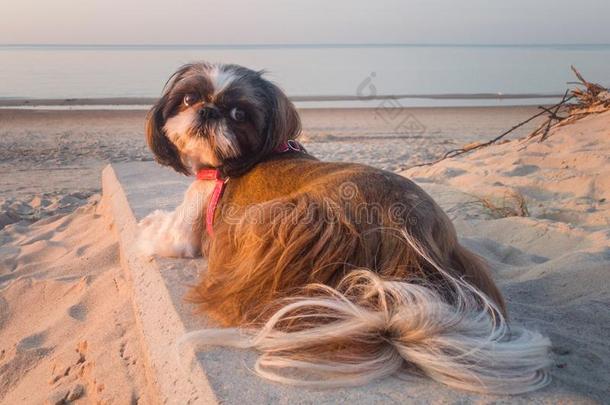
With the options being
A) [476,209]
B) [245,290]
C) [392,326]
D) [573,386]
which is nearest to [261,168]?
[245,290]

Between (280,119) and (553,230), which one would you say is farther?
(553,230)

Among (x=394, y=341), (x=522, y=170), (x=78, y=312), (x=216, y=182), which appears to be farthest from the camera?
(x=522, y=170)

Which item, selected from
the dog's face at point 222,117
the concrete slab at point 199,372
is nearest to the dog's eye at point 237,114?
the dog's face at point 222,117

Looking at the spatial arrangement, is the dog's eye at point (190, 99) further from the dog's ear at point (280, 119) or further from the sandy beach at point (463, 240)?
the sandy beach at point (463, 240)

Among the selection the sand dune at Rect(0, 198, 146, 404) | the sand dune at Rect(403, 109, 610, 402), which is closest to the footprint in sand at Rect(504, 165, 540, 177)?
the sand dune at Rect(403, 109, 610, 402)

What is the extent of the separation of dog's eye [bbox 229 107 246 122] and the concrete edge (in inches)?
34.8

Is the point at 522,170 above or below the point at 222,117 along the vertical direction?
below

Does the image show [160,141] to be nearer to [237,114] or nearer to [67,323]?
[237,114]

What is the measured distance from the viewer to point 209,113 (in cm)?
302

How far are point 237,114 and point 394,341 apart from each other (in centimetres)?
144

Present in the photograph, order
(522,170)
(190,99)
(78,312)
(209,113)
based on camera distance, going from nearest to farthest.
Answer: (209,113)
(190,99)
(78,312)
(522,170)

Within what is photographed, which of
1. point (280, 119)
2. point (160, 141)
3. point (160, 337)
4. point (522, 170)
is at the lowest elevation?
point (160, 337)

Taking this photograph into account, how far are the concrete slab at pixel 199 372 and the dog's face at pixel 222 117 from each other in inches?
24.9

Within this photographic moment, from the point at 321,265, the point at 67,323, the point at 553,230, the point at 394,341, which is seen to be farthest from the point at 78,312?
the point at 553,230
